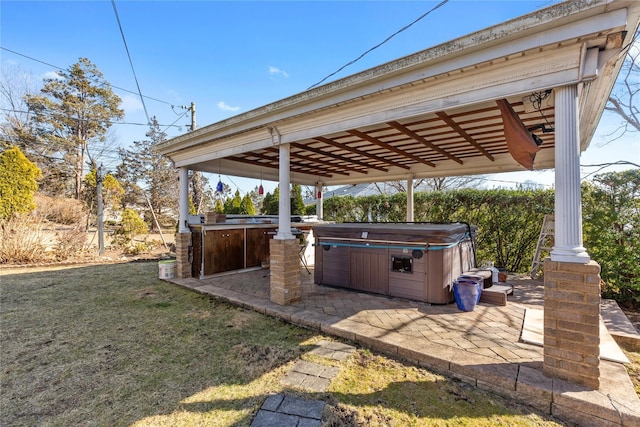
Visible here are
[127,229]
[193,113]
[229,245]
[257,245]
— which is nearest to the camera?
[229,245]

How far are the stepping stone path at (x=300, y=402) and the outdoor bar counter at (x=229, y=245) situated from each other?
3691 mm

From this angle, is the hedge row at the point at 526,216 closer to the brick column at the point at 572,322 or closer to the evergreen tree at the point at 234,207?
the brick column at the point at 572,322

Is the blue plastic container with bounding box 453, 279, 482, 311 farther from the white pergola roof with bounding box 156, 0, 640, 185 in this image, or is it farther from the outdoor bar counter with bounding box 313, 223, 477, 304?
the white pergola roof with bounding box 156, 0, 640, 185

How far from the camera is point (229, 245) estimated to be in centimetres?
685

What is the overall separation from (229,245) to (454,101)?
18.4 ft

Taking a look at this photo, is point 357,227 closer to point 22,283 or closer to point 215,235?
point 215,235

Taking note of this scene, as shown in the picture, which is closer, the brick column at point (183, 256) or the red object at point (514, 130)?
the red object at point (514, 130)

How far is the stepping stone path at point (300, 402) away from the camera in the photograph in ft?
6.74

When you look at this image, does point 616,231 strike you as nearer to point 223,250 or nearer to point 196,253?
point 223,250

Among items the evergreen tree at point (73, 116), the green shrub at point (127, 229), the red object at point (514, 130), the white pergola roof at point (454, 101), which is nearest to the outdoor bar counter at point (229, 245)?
the white pergola roof at point (454, 101)

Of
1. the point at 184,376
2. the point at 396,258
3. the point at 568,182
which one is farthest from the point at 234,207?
the point at 568,182

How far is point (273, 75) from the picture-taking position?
1052cm

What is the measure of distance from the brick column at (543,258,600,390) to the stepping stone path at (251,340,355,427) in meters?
1.84

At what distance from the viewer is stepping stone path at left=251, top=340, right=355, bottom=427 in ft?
6.74
